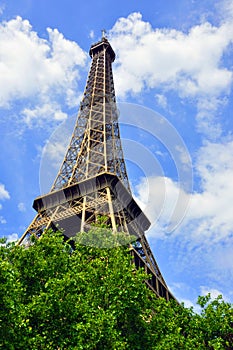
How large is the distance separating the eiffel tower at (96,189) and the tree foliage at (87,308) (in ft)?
22.6

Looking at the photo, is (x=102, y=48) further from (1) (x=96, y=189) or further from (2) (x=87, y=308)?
(2) (x=87, y=308)

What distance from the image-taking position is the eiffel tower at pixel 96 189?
3375cm

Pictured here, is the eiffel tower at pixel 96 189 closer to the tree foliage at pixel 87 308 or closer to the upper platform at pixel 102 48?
the tree foliage at pixel 87 308

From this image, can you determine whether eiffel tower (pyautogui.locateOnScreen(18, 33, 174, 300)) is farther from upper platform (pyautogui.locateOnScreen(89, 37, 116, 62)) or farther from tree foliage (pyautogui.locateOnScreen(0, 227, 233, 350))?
upper platform (pyautogui.locateOnScreen(89, 37, 116, 62))

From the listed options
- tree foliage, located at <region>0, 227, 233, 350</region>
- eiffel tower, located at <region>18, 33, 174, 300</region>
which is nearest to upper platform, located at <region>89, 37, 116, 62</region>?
eiffel tower, located at <region>18, 33, 174, 300</region>

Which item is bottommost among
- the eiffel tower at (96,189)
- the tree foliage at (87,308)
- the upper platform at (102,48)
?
the tree foliage at (87,308)

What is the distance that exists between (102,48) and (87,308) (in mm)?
54152

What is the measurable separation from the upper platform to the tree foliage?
4751 centimetres

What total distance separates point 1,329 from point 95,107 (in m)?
41.8

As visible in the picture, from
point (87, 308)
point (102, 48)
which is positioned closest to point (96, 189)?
point (87, 308)

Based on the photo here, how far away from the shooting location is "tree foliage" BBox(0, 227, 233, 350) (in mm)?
13586

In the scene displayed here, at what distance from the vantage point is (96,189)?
36.9 m

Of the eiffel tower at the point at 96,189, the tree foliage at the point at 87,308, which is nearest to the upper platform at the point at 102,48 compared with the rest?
the eiffel tower at the point at 96,189

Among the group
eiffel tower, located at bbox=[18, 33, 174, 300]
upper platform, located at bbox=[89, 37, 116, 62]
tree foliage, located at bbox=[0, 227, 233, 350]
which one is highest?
upper platform, located at bbox=[89, 37, 116, 62]
